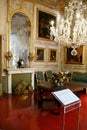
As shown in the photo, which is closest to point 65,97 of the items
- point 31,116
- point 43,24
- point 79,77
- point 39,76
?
point 31,116

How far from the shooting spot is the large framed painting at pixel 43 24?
10.3 meters

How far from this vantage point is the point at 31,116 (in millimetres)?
5520

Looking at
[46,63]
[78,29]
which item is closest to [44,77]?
[46,63]

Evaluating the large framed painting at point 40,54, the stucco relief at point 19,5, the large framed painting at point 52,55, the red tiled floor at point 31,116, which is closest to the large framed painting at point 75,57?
the large framed painting at point 52,55

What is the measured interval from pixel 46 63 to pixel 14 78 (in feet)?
8.97

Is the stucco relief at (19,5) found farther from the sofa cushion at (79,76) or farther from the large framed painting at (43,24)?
the sofa cushion at (79,76)

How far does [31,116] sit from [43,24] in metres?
6.61

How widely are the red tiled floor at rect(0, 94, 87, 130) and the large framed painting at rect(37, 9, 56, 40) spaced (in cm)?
473

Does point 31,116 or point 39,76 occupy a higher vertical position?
point 39,76

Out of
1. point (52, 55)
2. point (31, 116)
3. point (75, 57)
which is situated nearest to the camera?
point (31, 116)

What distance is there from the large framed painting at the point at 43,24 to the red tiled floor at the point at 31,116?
4728 millimetres

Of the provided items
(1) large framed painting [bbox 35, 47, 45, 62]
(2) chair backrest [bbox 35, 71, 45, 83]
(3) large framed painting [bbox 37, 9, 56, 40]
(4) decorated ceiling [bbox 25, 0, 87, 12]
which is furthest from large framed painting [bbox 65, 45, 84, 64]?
(4) decorated ceiling [bbox 25, 0, 87, 12]

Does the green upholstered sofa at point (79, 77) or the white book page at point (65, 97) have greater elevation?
the white book page at point (65, 97)

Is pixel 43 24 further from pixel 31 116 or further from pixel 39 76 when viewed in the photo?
pixel 31 116
